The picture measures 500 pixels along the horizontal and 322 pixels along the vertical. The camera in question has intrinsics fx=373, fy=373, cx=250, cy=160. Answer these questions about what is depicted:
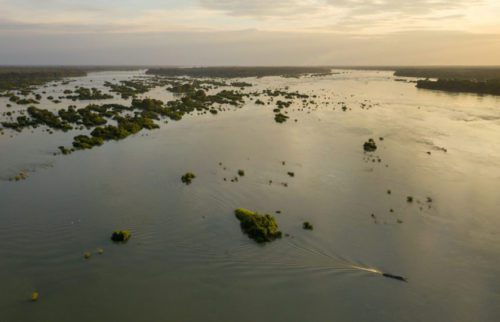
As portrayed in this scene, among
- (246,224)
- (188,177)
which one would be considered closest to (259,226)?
(246,224)

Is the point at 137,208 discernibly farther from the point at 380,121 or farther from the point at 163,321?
the point at 380,121

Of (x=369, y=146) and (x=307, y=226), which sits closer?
(x=307, y=226)

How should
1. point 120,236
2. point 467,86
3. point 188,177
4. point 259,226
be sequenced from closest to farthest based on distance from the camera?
1. point 120,236
2. point 259,226
3. point 188,177
4. point 467,86

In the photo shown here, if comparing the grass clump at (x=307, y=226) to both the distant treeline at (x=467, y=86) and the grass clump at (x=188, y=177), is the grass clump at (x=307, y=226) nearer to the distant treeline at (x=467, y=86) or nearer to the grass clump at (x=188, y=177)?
the grass clump at (x=188, y=177)

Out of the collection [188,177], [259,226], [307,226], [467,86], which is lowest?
[307,226]

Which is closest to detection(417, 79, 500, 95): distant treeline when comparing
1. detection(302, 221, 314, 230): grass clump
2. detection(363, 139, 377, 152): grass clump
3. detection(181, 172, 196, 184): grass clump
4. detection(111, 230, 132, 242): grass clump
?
detection(363, 139, 377, 152): grass clump

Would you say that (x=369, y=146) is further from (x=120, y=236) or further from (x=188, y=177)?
(x=120, y=236)
